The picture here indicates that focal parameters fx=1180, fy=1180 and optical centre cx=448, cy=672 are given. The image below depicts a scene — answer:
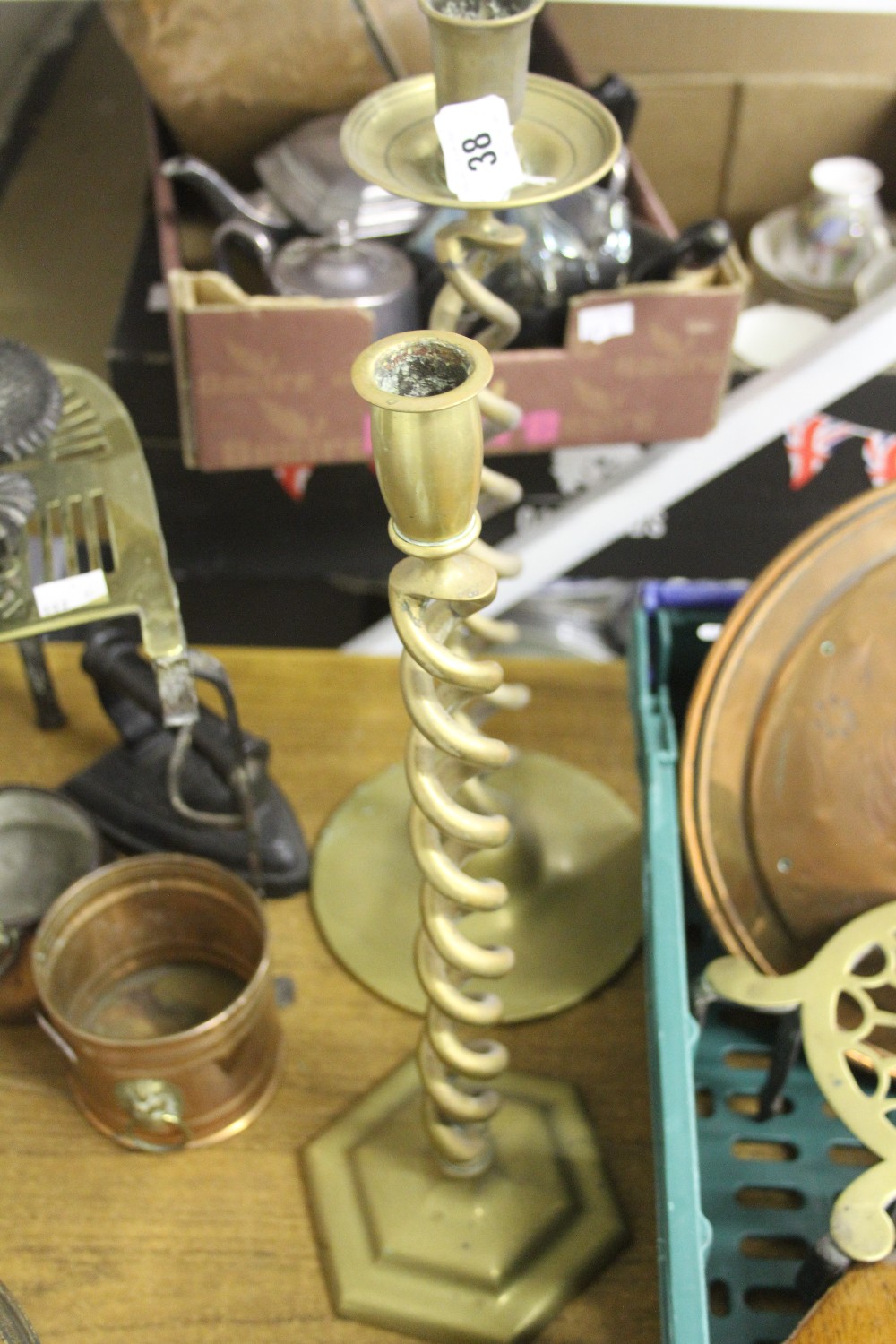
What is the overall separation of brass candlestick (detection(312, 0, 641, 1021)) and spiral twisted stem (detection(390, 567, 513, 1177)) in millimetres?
86

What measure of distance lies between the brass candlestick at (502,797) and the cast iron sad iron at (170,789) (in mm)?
42

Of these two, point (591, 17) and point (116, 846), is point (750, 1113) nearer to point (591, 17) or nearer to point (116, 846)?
point (116, 846)

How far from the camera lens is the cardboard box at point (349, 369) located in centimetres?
70

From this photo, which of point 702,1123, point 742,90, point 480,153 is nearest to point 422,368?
point 480,153

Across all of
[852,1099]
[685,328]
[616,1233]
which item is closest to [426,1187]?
[616,1233]

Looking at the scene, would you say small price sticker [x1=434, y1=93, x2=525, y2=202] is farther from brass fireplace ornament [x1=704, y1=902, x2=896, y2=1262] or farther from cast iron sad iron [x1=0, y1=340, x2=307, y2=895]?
brass fireplace ornament [x1=704, y1=902, x2=896, y2=1262]

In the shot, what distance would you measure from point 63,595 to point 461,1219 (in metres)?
0.37

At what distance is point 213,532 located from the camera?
96 centimetres

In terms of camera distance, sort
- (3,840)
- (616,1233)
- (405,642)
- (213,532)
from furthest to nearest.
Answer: (213,532) < (3,840) < (616,1233) < (405,642)

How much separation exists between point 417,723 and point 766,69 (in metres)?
1.00

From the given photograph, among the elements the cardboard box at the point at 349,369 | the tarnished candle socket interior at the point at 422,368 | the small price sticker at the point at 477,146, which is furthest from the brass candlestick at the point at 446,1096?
the cardboard box at the point at 349,369

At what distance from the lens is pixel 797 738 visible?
0.61 meters

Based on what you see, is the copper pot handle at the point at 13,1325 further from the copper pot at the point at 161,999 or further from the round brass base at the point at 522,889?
the round brass base at the point at 522,889

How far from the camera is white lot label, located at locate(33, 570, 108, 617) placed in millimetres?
565
